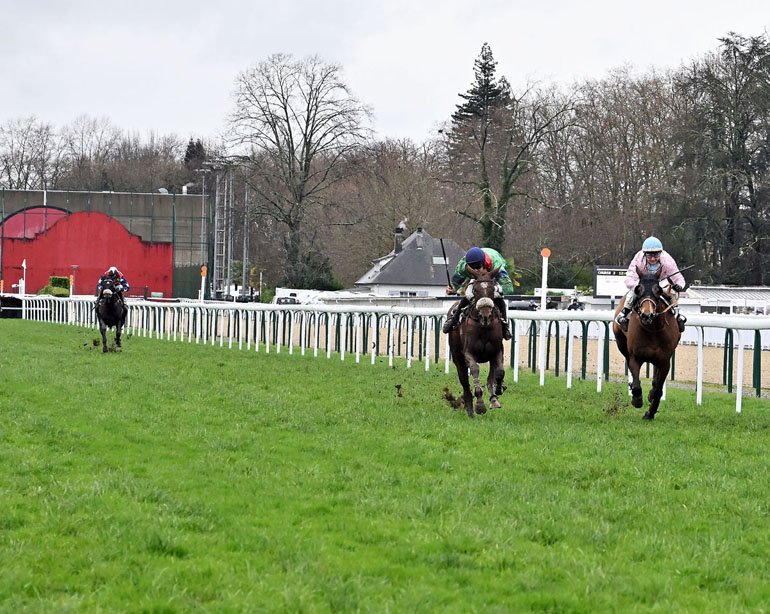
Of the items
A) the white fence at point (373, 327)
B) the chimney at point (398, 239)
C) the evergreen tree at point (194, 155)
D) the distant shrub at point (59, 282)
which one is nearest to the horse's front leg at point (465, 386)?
the white fence at point (373, 327)

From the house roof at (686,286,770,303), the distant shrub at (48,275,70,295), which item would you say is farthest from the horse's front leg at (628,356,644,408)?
the distant shrub at (48,275,70,295)

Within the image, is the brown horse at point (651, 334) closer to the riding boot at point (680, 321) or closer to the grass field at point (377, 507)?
the riding boot at point (680, 321)

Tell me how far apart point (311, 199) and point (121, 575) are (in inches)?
2012

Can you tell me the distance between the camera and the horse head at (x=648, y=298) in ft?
32.2

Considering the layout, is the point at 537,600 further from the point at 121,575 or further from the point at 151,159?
the point at 151,159

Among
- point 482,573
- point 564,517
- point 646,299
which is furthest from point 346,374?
point 482,573

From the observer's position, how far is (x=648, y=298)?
32.3 ft

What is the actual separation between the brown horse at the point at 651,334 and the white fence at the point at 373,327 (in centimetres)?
76

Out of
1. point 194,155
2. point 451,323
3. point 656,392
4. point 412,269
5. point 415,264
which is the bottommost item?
point 656,392

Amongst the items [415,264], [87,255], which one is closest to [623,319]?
[415,264]

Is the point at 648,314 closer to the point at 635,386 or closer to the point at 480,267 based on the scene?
the point at 635,386

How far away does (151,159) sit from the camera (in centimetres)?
9006

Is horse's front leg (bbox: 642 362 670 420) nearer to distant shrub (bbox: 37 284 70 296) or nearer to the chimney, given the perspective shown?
distant shrub (bbox: 37 284 70 296)

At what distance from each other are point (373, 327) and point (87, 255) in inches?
1801
